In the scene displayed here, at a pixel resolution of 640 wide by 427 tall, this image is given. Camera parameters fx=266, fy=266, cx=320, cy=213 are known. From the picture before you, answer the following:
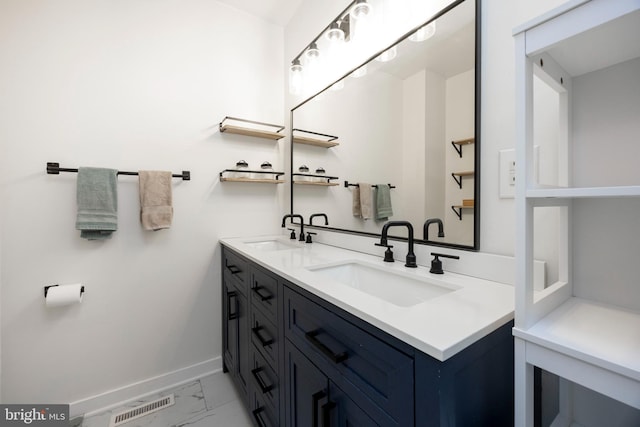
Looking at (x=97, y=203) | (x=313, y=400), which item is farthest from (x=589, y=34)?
(x=97, y=203)

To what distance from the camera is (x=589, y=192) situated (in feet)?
1.51

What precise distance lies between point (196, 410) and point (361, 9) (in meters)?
2.33

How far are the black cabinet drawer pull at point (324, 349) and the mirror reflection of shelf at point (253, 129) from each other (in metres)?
1.51

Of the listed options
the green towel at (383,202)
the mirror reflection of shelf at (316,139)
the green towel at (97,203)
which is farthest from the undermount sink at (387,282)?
the green towel at (97,203)

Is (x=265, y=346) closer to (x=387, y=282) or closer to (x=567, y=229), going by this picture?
(x=387, y=282)

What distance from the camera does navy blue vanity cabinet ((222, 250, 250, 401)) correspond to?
1.39m

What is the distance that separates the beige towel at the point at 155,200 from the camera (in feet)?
5.13

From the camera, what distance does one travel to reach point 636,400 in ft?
1.38

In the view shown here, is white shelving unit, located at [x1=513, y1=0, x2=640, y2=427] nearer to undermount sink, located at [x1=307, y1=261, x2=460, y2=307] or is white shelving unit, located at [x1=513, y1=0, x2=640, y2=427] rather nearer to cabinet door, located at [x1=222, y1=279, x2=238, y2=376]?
undermount sink, located at [x1=307, y1=261, x2=460, y2=307]

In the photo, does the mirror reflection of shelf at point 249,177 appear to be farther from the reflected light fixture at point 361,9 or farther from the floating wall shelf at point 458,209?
the floating wall shelf at point 458,209

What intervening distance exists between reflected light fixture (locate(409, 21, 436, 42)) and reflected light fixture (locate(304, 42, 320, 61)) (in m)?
0.74

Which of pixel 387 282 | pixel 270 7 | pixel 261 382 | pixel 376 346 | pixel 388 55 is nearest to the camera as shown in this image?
pixel 376 346

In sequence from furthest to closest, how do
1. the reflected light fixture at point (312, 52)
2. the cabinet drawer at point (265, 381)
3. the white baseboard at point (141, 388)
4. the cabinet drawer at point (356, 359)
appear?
1. the reflected light fixture at point (312, 52)
2. the white baseboard at point (141, 388)
3. the cabinet drawer at point (265, 381)
4. the cabinet drawer at point (356, 359)

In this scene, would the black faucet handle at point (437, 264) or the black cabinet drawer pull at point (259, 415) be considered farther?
the black cabinet drawer pull at point (259, 415)
